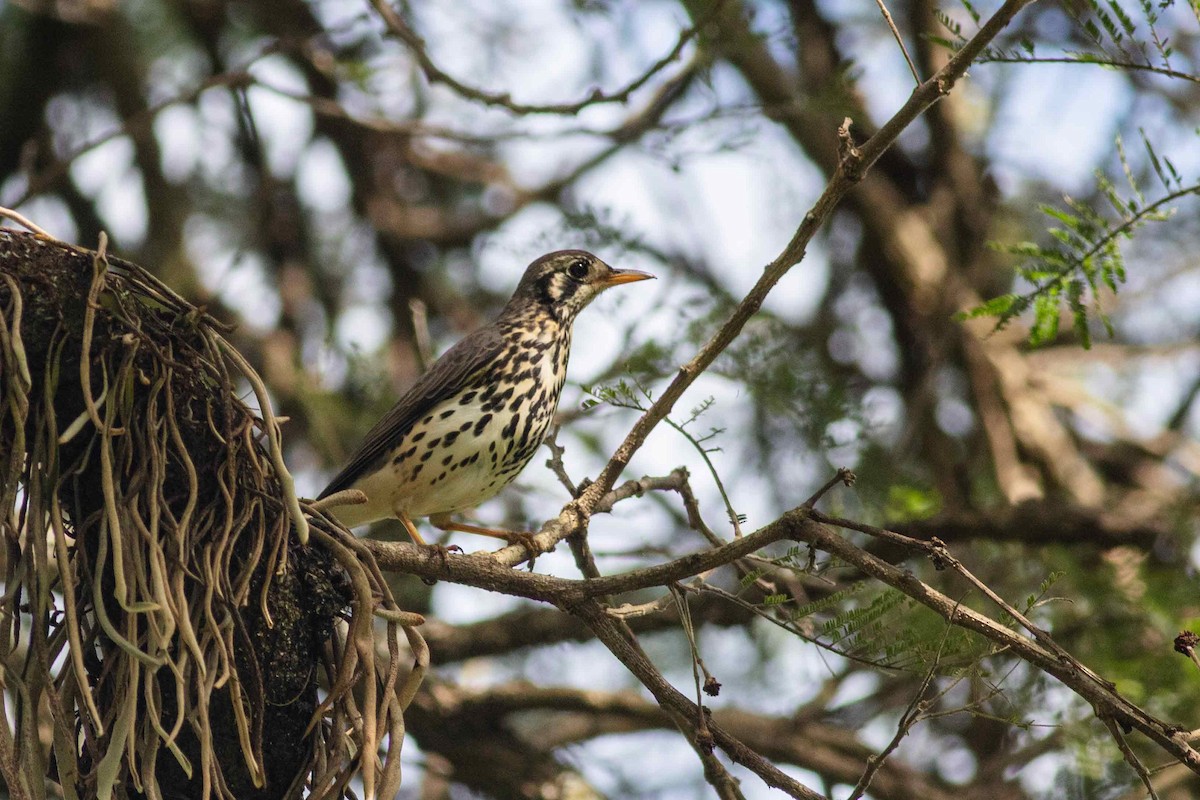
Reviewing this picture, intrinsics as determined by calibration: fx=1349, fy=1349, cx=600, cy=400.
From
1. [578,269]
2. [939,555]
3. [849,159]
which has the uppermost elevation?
[578,269]

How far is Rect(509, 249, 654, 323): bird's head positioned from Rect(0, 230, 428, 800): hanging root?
11.2 ft

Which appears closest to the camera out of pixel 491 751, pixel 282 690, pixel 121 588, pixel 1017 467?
pixel 121 588

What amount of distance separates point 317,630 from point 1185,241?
784cm

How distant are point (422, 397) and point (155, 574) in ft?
10.1

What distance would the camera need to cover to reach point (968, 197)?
31.3 ft

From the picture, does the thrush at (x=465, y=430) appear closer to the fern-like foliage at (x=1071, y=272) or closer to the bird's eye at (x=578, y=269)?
the bird's eye at (x=578, y=269)

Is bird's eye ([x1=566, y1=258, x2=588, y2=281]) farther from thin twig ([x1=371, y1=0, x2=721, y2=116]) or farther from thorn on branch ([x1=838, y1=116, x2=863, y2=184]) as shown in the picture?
thorn on branch ([x1=838, y1=116, x2=863, y2=184])

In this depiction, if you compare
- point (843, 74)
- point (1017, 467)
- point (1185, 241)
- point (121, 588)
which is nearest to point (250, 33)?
point (843, 74)

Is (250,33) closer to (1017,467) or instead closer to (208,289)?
(208,289)

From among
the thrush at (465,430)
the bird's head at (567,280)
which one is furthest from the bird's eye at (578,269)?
the thrush at (465,430)

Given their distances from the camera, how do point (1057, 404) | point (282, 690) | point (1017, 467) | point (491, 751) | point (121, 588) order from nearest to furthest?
1. point (121, 588)
2. point (282, 690)
3. point (491, 751)
4. point (1017, 467)
5. point (1057, 404)

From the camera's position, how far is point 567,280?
698 cm

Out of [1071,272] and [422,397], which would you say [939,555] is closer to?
[1071,272]

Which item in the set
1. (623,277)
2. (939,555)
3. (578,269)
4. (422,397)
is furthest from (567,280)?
(939,555)
